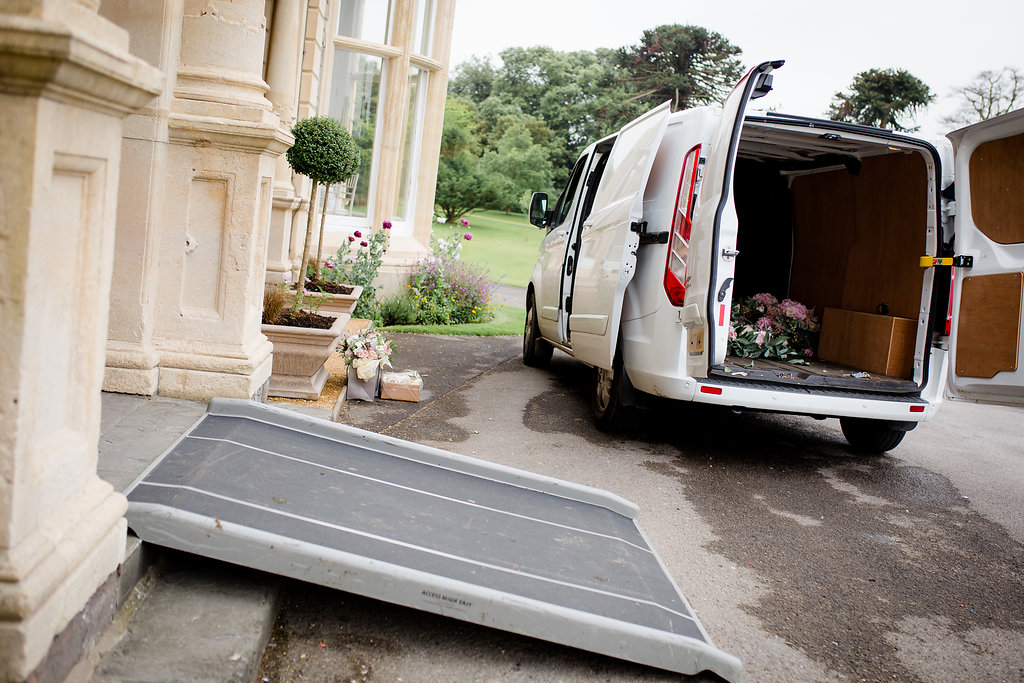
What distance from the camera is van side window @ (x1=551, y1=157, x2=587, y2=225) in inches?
338

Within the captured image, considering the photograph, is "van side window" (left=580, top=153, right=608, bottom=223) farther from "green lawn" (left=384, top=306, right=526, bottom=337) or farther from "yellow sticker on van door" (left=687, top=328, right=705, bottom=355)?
"green lawn" (left=384, top=306, right=526, bottom=337)

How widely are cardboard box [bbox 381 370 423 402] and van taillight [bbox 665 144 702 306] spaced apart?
2535 millimetres

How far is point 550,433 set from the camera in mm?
6691

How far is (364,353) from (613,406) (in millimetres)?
2005

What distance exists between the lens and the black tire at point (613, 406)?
251 inches

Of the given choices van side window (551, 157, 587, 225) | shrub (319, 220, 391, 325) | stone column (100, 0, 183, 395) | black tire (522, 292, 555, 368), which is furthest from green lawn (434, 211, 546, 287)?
stone column (100, 0, 183, 395)

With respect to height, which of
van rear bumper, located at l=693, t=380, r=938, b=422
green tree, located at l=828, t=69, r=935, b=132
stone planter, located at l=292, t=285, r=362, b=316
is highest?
green tree, located at l=828, t=69, r=935, b=132

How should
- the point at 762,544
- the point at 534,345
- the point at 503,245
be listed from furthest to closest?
the point at 503,245, the point at 534,345, the point at 762,544

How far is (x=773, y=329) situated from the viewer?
7652 mm

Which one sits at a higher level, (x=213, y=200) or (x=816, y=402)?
(x=213, y=200)

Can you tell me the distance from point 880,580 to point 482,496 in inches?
78.9

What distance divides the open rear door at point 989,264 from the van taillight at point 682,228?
5.87 ft

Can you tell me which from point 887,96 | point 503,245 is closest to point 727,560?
point 503,245

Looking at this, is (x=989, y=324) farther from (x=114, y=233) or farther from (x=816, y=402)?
(x=114, y=233)
